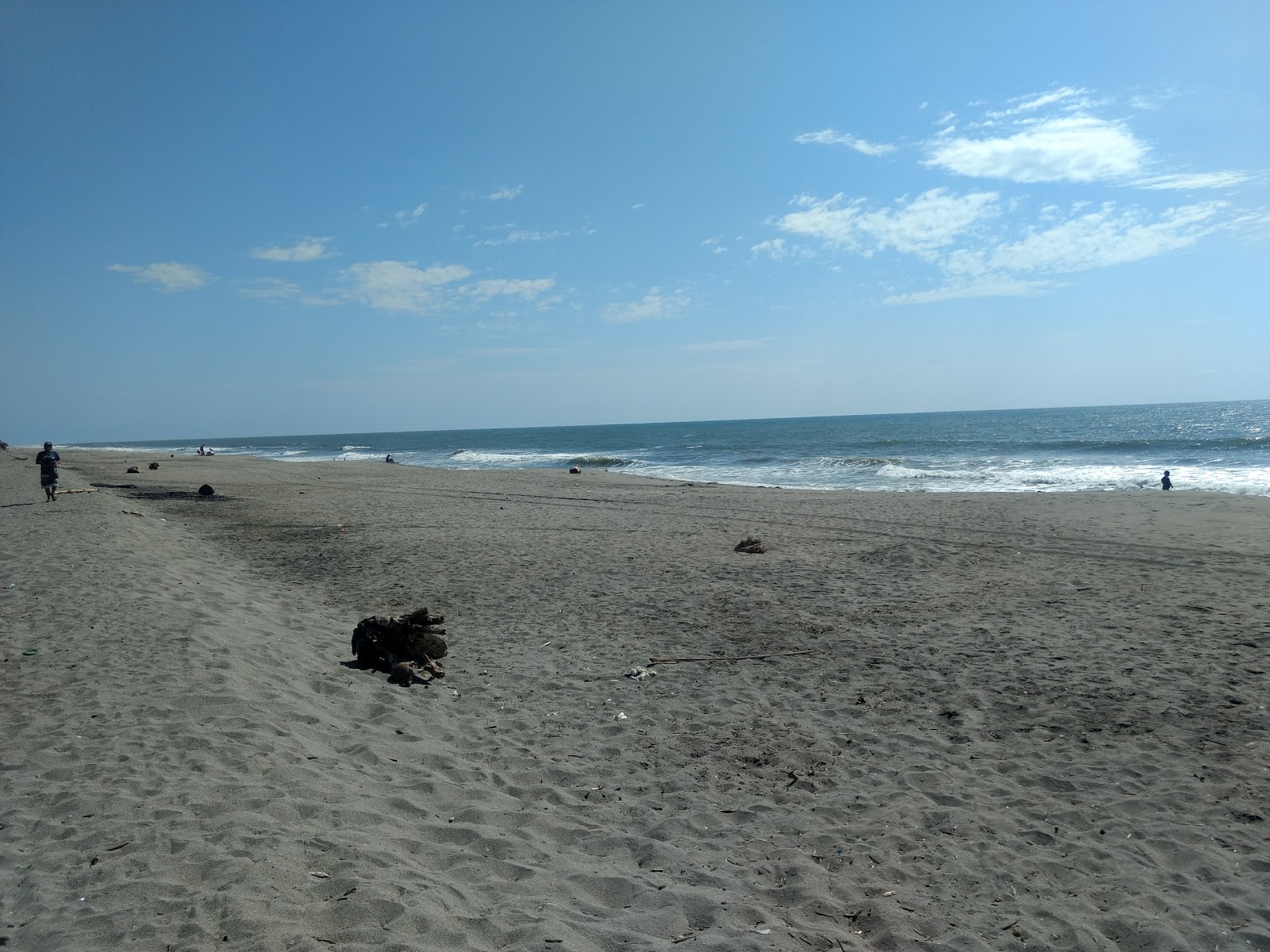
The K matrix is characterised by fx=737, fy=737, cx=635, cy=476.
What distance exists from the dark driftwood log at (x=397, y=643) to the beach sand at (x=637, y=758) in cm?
29

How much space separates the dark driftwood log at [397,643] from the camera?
265 inches

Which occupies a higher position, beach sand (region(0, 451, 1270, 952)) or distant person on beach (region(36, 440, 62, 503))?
distant person on beach (region(36, 440, 62, 503))

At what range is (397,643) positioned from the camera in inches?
270

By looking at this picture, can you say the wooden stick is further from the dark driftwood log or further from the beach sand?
the dark driftwood log

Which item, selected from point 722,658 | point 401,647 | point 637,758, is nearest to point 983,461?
point 722,658

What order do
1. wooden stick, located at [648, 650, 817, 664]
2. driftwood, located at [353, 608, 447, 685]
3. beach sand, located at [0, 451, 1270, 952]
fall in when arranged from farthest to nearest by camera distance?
wooden stick, located at [648, 650, 817, 664] → driftwood, located at [353, 608, 447, 685] → beach sand, located at [0, 451, 1270, 952]

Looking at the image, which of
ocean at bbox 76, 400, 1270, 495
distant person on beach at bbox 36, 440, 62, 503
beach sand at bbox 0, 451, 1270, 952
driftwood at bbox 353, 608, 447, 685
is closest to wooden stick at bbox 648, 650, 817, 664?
beach sand at bbox 0, 451, 1270, 952

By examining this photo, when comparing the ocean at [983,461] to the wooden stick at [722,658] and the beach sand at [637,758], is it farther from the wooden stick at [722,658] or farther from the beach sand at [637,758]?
the wooden stick at [722,658]

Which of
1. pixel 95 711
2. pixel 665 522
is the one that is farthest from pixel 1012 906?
pixel 665 522

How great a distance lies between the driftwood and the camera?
663 centimetres

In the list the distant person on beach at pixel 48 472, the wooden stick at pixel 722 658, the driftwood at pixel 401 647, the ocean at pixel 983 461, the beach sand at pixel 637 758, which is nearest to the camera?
the beach sand at pixel 637 758

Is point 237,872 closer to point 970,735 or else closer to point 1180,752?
point 970,735

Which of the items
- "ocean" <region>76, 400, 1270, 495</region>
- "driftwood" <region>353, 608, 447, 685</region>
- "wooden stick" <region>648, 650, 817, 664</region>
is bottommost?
"wooden stick" <region>648, 650, 817, 664</region>

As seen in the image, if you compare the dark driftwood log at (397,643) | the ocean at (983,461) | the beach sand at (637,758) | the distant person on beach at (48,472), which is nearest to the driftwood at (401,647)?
the dark driftwood log at (397,643)
